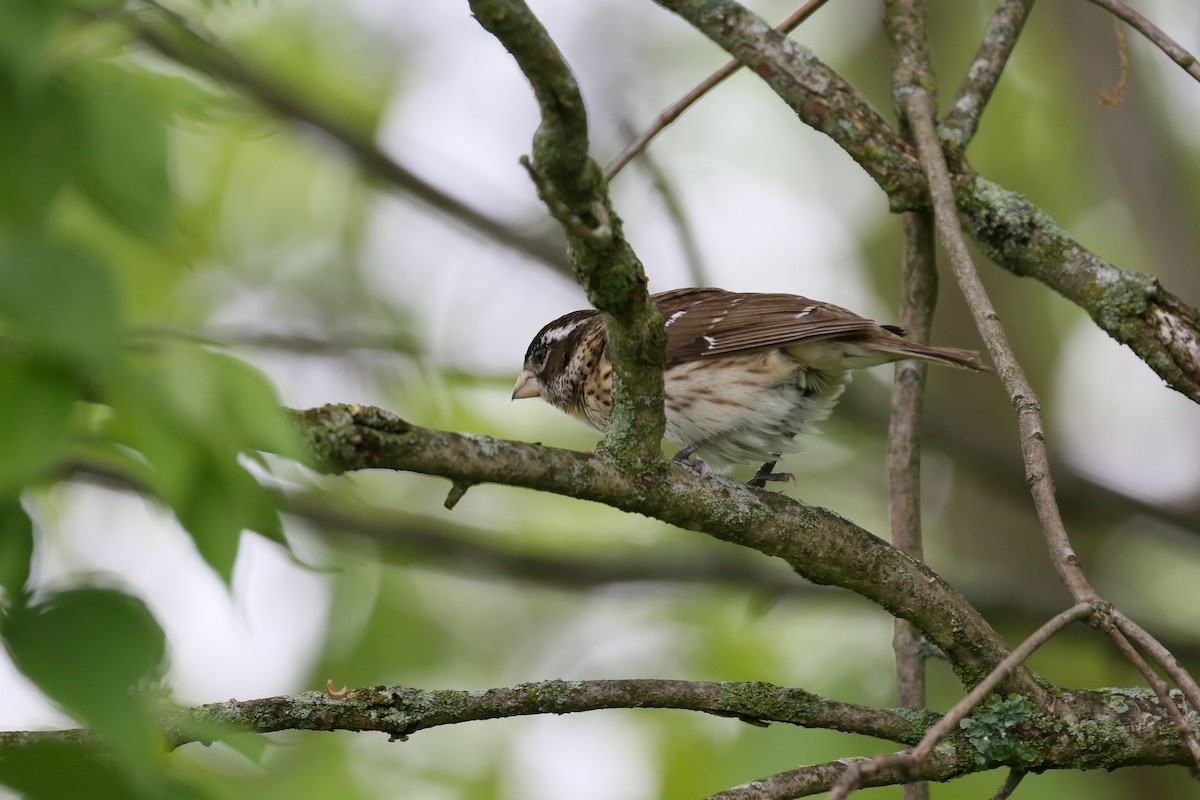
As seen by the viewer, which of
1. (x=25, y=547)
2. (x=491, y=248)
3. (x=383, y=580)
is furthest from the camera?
(x=383, y=580)

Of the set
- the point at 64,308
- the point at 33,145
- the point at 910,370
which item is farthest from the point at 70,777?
the point at 910,370

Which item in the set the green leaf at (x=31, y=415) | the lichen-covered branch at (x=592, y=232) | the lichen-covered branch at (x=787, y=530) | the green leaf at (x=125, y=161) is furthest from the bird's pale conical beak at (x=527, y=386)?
the green leaf at (x=31, y=415)

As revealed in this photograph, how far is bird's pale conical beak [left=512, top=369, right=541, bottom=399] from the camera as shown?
6461mm

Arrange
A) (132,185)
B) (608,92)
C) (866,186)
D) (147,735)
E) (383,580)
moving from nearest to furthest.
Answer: (147,735) → (132,185) → (608,92) → (383,580) → (866,186)

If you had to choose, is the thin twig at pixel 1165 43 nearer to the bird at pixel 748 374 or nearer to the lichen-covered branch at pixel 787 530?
the lichen-covered branch at pixel 787 530

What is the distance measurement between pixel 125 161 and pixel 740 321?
3422mm

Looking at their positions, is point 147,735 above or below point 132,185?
below

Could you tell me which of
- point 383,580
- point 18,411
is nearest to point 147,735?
point 18,411

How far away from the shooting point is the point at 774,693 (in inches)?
122

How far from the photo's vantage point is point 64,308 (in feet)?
5.75

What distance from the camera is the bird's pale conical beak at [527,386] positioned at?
646 centimetres

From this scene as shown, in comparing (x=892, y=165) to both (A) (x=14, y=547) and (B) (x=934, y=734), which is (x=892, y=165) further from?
(A) (x=14, y=547)

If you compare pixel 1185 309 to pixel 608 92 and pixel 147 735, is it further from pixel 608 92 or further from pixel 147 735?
pixel 608 92

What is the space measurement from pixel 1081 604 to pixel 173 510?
5.73ft
